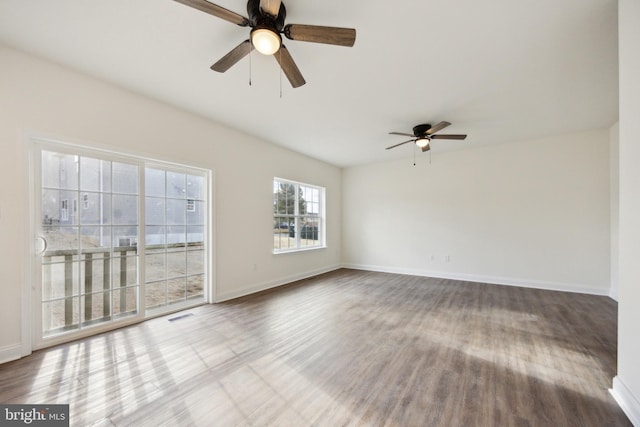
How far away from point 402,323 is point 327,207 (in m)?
3.95

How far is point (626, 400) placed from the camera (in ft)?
5.70

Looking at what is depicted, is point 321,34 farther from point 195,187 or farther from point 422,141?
point 195,187

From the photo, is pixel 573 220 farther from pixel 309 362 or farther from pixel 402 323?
pixel 309 362

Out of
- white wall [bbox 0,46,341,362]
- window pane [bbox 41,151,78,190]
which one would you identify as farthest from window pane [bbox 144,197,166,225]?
window pane [bbox 41,151,78,190]

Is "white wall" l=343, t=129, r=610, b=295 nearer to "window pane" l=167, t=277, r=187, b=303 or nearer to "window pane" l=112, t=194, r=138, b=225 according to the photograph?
"window pane" l=167, t=277, r=187, b=303

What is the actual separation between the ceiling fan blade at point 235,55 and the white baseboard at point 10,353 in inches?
122

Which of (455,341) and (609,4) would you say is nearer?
(609,4)

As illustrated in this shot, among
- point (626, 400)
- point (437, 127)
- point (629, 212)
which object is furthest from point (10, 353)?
point (437, 127)

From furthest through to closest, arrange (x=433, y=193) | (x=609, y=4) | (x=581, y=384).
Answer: (x=433, y=193), (x=581, y=384), (x=609, y=4)

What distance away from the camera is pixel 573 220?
466 centimetres

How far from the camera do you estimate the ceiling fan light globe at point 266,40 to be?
1774mm

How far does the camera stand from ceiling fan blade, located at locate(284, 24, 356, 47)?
173 cm

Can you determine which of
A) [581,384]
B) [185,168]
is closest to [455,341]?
[581,384]

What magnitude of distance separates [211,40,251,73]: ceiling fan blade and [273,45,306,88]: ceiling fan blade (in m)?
0.22
